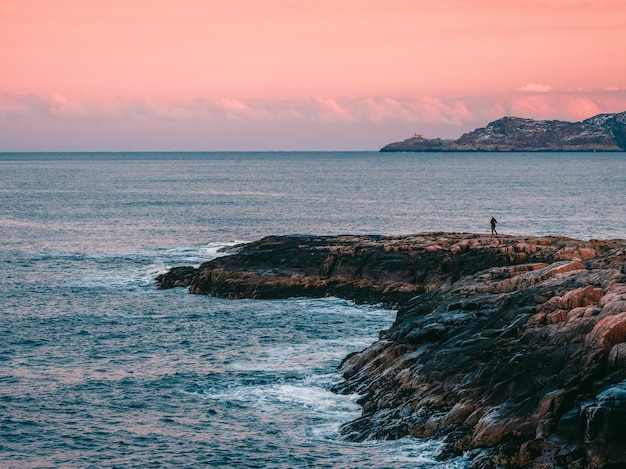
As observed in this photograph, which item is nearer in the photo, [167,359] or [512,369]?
[512,369]

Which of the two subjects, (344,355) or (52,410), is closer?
(52,410)

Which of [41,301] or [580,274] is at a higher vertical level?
[580,274]

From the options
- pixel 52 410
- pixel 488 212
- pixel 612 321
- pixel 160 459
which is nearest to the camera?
pixel 612 321

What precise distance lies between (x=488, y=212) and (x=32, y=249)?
72358mm

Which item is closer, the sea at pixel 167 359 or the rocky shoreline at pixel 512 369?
the rocky shoreline at pixel 512 369

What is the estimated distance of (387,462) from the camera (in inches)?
1368

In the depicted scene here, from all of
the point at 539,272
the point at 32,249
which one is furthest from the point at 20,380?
the point at 32,249

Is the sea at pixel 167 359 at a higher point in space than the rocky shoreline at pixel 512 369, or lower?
lower

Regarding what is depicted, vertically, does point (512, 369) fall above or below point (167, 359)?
above

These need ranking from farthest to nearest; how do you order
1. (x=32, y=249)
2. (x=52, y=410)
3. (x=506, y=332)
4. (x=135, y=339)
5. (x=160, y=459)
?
(x=32, y=249) → (x=135, y=339) → (x=52, y=410) → (x=506, y=332) → (x=160, y=459)

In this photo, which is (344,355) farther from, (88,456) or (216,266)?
(216,266)

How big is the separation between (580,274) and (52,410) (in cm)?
2771

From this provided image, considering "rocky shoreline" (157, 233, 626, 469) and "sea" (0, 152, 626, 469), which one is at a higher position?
"rocky shoreline" (157, 233, 626, 469)

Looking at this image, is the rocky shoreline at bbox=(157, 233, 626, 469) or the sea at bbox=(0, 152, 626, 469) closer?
the rocky shoreline at bbox=(157, 233, 626, 469)
